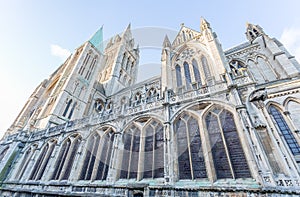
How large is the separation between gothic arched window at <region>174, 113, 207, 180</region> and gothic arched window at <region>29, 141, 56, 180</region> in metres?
11.2

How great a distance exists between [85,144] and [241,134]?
9.84 meters

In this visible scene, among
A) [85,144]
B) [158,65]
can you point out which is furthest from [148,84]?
[85,144]

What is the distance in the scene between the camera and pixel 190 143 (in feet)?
24.3

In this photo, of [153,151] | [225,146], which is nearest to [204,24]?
[225,146]

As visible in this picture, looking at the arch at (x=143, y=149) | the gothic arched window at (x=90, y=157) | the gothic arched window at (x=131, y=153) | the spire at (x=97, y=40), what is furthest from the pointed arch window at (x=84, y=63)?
the gothic arched window at (x=131, y=153)

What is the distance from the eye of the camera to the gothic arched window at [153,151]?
740 centimetres

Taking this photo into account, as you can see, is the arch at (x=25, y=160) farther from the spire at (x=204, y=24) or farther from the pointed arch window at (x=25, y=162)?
the spire at (x=204, y=24)

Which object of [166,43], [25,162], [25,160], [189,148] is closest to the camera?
[189,148]

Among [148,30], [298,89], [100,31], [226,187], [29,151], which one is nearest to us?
[226,187]

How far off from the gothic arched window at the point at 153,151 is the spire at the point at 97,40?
27.2 metres

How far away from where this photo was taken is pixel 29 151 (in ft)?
Result: 46.8

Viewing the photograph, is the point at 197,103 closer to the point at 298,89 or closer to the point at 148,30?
the point at 298,89

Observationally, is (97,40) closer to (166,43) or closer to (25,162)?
(166,43)

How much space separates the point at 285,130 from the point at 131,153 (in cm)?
902
